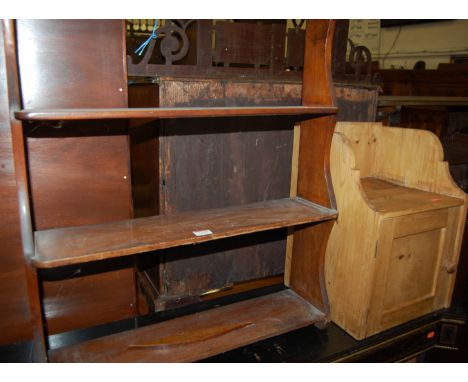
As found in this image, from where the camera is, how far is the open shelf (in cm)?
156

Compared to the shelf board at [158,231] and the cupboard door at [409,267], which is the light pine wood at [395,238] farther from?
the shelf board at [158,231]

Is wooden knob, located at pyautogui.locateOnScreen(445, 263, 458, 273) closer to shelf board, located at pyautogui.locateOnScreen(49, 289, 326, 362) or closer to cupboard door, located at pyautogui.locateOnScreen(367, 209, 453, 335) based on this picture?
cupboard door, located at pyautogui.locateOnScreen(367, 209, 453, 335)

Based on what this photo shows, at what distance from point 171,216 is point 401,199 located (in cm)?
94

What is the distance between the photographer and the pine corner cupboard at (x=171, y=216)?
4.25 ft

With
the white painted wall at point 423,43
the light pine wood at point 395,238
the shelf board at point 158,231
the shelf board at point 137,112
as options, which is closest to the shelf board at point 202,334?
the light pine wood at point 395,238

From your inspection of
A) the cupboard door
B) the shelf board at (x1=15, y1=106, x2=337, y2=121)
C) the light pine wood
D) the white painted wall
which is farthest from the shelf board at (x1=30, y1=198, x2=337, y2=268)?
the white painted wall

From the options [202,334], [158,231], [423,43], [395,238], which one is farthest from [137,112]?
[423,43]

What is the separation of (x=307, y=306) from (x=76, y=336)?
3.11 ft

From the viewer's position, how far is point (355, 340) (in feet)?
5.40

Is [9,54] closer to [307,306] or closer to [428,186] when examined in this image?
[307,306]

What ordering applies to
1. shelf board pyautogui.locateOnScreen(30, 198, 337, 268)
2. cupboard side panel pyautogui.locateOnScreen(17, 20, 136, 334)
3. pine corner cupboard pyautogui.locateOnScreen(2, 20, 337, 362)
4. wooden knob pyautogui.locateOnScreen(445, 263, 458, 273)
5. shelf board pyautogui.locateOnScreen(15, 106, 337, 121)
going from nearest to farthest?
1. shelf board pyautogui.locateOnScreen(15, 106, 337, 121)
2. shelf board pyautogui.locateOnScreen(30, 198, 337, 268)
3. pine corner cupboard pyautogui.locateOnScreen(2, 20, 337, 362)
4. cupboard side panel pyautogui.locateOnScreen(17, 20, 136, 334)
5. wooden knob pyautogui.locateOnScreen(445, 263, 458, 273)

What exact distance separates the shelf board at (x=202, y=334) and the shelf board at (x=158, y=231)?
1.43ft

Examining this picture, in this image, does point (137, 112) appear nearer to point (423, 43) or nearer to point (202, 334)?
point (202, 334)

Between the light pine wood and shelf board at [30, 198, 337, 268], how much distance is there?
148mm
